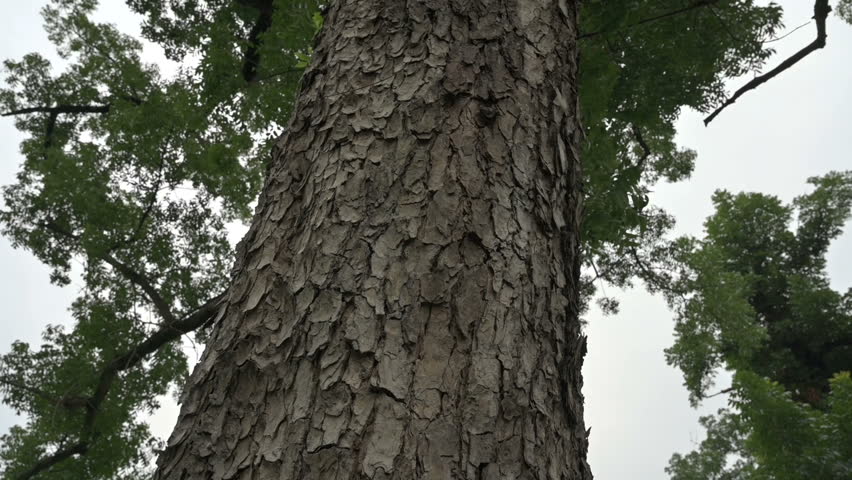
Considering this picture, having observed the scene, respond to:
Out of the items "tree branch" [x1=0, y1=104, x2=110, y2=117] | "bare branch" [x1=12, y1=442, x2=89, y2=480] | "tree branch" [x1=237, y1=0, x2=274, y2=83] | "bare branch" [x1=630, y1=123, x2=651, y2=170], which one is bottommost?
"bare branch" [x1=12, y1=442, x2=89, y2=480]

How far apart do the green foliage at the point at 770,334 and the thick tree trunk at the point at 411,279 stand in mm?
8867

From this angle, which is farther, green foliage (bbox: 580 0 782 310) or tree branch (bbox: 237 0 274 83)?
tree branch (bbox: 237 0 274 83)

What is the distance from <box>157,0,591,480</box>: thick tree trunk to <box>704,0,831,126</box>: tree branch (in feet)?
7.81

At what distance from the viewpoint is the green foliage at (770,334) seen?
8422 millimetres

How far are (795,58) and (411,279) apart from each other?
3322 millimetres

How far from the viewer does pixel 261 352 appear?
112 centimetres

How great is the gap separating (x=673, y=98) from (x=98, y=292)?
315 inches

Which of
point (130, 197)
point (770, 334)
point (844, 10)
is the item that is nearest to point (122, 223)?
point (130, 197)

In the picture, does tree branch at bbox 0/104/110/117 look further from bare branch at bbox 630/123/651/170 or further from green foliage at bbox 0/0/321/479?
bare branch at bbox 630/123/651/170

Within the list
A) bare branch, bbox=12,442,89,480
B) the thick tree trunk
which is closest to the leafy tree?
bare branch, bbox=12,442,89,480

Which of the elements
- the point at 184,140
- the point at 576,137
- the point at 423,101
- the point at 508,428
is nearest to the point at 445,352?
the point at 508,428

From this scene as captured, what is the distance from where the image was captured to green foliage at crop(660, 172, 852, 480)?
332 inches

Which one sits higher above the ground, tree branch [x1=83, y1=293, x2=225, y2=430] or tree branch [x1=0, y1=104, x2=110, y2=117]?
tree branch [x1=0, y1=104, x2=110, y2=117]

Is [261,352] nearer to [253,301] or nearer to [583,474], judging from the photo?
[253,301]
